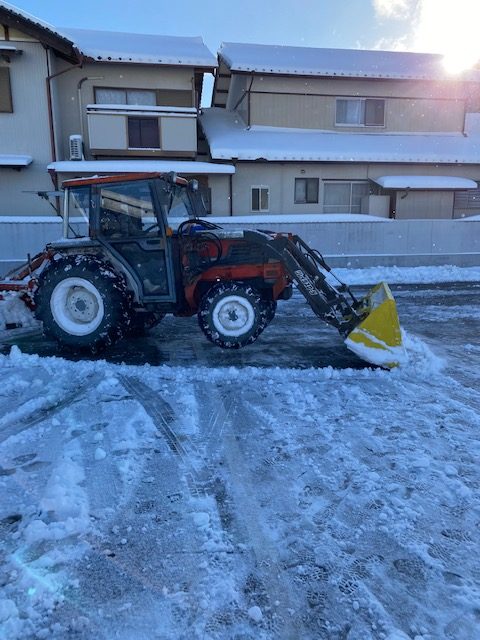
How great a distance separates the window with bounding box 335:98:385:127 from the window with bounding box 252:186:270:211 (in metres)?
4.17

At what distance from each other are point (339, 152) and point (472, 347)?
1169cm

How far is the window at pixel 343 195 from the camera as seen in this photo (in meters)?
17.4

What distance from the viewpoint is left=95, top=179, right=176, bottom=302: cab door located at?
566 centimetres

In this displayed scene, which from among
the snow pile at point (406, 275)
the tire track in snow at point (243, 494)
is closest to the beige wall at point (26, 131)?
the snow pile at point (406, 275)

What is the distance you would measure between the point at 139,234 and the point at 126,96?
41.4 feet

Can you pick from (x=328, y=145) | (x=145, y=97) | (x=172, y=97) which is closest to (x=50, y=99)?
(x=145, y=97)

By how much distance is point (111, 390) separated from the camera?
15.3 feet

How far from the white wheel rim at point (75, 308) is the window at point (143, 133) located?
11301 mm

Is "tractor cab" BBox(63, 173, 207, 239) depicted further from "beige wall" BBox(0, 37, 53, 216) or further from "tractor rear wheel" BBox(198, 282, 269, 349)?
"beige wall" BBox(0, 37, 53, 216)

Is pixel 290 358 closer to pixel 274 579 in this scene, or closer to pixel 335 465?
pixel 335 465

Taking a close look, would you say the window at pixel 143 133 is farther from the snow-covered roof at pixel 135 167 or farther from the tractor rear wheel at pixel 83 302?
the tractor rear wheel at pixel 83 302

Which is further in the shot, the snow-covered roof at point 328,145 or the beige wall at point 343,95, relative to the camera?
the beige wall at point 343,95

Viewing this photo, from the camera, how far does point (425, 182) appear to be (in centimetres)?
1647

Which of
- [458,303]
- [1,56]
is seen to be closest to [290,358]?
[458,303]
